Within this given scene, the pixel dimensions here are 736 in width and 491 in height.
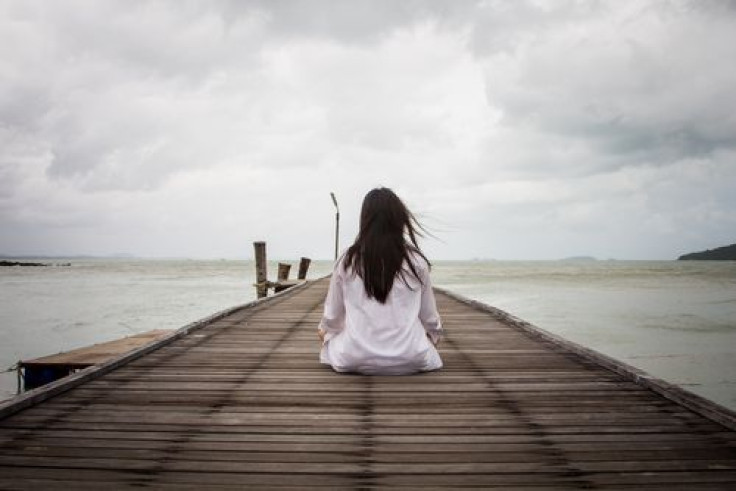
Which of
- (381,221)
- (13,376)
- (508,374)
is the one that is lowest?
(13,376)

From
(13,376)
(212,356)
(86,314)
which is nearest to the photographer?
(212,356)

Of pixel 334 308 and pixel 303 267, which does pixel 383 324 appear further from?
pixel 303 267

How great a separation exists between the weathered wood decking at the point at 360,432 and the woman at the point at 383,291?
0.19 meters

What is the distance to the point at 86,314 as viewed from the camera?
1962cm

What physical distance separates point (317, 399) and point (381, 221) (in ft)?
4.62

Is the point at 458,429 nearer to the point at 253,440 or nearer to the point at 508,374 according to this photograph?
the point at 253,440

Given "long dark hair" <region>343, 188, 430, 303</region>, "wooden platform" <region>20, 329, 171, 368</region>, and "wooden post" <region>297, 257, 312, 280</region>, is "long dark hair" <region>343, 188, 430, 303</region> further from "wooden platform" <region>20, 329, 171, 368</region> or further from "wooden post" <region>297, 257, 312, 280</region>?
"wooden post" <region>297, 257, 312, 280</region>

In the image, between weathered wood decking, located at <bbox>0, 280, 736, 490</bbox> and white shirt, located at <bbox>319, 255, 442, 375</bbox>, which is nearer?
weathered wood decking, located at <bbox>0, 280, 736, 490</bbox>

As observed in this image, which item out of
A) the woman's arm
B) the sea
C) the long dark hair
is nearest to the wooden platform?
the sea

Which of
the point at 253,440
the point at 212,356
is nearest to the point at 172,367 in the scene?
the point at 212,356

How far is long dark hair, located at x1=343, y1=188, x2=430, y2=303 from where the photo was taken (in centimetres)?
361

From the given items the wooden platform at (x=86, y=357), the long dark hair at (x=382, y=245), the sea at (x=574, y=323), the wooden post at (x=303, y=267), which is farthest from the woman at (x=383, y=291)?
the wooden post at (x=303, y=267)

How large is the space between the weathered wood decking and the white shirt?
144mm

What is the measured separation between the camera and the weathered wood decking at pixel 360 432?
6.92ft
